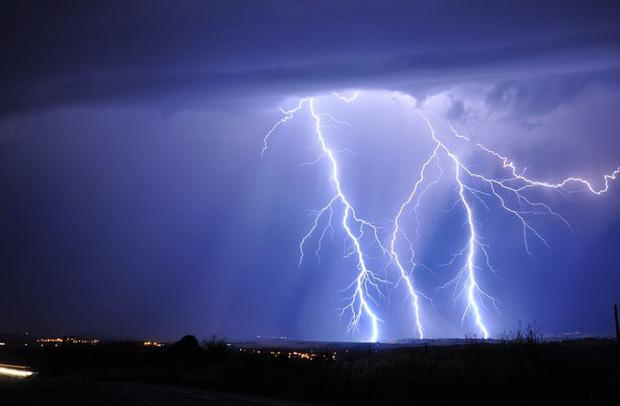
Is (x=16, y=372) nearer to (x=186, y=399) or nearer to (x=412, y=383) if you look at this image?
(x=186, y=399)

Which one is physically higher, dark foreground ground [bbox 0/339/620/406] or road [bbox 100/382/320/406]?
dark foreground ground [bbox 0/339/620/406]

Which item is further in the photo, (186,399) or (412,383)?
(186,399)

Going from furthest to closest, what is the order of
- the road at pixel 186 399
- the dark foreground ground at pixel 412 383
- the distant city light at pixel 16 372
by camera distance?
1. the distant city light at pixel 16 372
2. the road at pixel 186 399
3. the dark foreground ground at pixel 412 383

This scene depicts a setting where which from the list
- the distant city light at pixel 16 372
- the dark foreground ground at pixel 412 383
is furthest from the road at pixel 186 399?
the distant city light at pixel 16 372

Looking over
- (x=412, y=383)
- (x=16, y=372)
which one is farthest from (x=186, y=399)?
(x=16, y=372)

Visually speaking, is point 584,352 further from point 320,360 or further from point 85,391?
point 85,391

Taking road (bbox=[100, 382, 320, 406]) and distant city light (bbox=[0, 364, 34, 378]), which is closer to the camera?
road (bbox=[100, 382, 320, 406])

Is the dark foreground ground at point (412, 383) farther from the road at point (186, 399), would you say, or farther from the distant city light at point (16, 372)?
the distant city light at point (16, 372)

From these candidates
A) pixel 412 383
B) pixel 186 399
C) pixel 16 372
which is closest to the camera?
pixel 412 383

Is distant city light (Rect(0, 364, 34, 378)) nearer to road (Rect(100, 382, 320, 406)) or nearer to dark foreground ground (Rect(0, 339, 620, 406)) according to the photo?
dark foreground ground (Rect(0, 339, 620, 406))

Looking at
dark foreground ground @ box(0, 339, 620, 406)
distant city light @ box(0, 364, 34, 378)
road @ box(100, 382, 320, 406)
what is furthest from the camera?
distant city light @ box(0, 364, 34, 378)

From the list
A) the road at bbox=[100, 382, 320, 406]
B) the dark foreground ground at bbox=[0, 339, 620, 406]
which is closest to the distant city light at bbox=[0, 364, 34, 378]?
the dark foreground ground at bbox=[0, 339, 620, 406]
